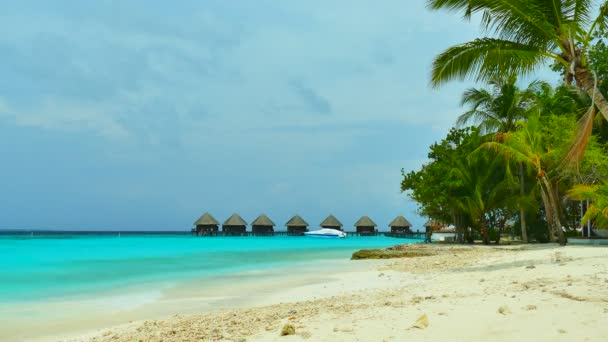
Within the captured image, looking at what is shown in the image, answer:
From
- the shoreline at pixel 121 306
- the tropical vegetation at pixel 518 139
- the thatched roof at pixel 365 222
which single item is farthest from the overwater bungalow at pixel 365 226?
the shoreline at pixel 121 306

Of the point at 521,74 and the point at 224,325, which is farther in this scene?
the point at 521,74

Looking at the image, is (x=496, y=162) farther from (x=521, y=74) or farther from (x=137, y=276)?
(x=137, y=276)

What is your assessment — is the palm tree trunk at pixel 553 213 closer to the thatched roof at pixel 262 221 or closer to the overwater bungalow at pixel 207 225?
the thatched roof at pixel 262 221

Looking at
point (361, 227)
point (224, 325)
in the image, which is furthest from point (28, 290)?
point (361, 227)

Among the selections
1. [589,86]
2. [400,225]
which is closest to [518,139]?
[589,86]

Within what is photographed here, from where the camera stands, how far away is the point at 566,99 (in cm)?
2166

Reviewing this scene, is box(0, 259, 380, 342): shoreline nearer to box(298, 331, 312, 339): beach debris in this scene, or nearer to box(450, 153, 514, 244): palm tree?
box(298, 331, 312, 339): beach debris

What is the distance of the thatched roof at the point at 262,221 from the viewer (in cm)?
6338

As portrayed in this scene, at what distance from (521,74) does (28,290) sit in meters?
12.1

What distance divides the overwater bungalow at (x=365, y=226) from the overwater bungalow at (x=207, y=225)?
1947cm

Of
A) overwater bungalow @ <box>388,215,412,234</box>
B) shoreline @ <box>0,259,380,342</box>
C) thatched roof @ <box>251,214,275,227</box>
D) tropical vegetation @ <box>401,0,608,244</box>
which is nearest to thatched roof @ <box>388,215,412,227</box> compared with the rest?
overwater bungalow @ <box>388,215,412,234</box>

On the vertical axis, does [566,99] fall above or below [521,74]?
above

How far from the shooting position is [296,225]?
6556 centimetres

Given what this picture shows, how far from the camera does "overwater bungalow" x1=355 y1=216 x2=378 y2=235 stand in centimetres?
6414
